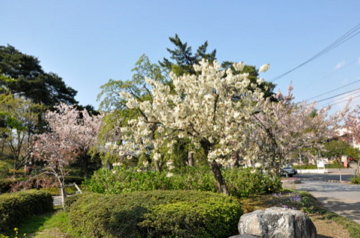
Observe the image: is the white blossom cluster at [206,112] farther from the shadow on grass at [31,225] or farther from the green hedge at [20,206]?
the green hedge at [20,206]

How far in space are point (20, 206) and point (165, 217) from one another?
7192 millimetres

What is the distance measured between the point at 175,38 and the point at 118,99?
620 inches

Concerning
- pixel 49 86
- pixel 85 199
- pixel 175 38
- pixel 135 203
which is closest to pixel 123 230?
pixel 135 203

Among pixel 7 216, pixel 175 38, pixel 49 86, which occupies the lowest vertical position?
pixel 7 216

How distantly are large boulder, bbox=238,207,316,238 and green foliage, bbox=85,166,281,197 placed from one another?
479 cm

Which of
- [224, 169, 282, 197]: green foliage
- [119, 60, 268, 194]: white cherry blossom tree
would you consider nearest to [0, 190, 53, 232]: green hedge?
[119, 60, 268, 194]: white cherry blossom tree

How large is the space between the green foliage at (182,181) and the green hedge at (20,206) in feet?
7.26

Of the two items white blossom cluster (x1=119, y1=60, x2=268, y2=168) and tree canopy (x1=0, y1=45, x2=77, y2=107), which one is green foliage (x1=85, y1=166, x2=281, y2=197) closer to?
white blossom cluster (x1=119, y1=60, x2=268, y2=168)

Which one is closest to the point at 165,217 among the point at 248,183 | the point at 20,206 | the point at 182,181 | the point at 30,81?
the point at 182,181

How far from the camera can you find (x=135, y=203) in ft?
22.0

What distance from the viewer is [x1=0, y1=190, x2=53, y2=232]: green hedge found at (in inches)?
351

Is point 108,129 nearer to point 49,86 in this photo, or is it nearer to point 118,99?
point 118,99

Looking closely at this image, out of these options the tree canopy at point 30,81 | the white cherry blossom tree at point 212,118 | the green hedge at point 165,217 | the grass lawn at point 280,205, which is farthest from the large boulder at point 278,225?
the tree canopy at point 30,81

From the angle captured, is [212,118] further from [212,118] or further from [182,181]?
[182,181]
